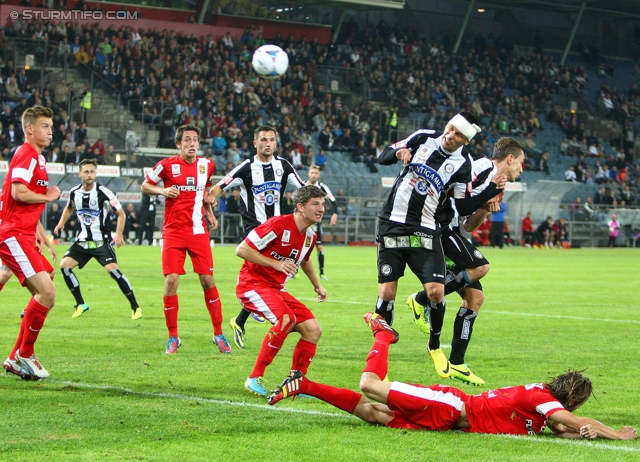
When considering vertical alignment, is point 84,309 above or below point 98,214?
below

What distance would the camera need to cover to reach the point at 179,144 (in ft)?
33.4

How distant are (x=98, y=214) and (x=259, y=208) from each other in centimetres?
357

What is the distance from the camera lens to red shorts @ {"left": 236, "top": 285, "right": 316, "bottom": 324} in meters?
7.39

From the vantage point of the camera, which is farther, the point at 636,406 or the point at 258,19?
the point at 258,19

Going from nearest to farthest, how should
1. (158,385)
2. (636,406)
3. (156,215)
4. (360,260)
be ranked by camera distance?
(636,406)
(158,385)
(360,260)
(156,215)

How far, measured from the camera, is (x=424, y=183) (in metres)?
8.11

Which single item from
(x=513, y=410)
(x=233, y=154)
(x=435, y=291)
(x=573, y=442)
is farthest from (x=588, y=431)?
(x=233, y=154)

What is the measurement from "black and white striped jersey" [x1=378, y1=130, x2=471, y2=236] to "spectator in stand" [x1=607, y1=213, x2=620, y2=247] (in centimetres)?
3720

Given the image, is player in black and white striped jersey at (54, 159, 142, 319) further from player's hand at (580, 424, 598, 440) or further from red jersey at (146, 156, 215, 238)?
player's hand at (580, 424, 598, 440)

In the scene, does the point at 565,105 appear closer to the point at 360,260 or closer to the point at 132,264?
the point at 360,260

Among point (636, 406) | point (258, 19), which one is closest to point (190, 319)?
point (636, 406)

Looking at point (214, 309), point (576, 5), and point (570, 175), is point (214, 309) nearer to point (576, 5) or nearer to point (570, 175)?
point (570, 175)

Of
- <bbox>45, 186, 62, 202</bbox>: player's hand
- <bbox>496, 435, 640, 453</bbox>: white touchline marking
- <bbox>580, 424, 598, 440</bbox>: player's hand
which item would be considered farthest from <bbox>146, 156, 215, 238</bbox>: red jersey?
<bbox>580, 424, 598, 440</bbox>: player's hand

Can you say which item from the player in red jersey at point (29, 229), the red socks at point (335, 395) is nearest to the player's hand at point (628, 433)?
the red socks at point (335, 395)
